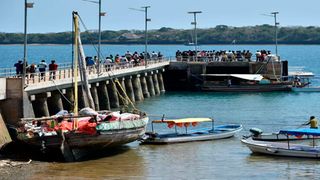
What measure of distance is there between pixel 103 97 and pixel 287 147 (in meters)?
23.4

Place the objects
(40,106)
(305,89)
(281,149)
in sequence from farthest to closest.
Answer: (305,89), (40,106), (281,149)

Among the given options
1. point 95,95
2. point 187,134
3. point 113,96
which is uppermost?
point 95,95

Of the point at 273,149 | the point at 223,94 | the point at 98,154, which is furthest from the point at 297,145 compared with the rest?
the point at 223,94

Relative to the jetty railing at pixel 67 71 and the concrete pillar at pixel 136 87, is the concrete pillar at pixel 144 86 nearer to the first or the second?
the jetty railing at pixel 67 71

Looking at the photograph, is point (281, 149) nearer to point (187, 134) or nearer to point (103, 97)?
point (187, 134)

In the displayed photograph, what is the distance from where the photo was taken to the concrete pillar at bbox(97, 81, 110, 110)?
62094mm

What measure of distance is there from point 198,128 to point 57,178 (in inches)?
683

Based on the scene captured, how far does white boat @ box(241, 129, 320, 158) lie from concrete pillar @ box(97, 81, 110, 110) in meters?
21.3

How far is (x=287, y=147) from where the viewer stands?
4116cm

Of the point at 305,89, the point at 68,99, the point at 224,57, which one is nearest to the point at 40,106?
the point at 68,99

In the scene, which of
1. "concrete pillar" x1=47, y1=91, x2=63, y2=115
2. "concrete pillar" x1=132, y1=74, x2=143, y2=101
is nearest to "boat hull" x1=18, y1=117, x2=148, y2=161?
"concrete pillar" x1=47, y1=91, x2=63, y2=115

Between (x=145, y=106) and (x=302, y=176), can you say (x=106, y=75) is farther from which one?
(x=302, y=176)

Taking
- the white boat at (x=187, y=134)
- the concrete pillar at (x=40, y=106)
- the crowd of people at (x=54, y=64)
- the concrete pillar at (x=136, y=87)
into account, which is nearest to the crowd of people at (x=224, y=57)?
the crowd of people at (x=54, y=64)

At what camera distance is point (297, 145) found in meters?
41.7
